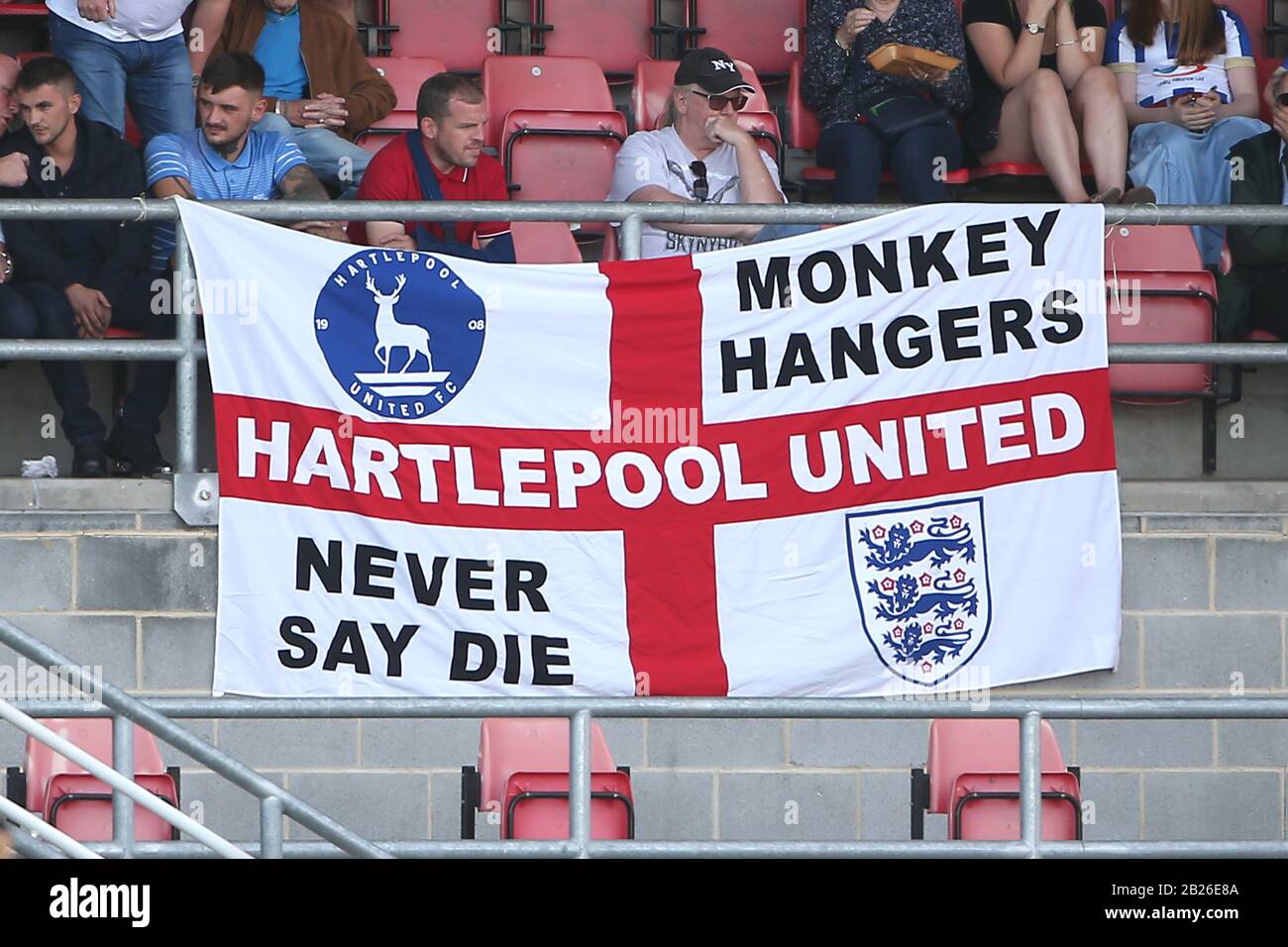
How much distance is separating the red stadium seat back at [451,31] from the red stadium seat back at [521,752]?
11.8ft

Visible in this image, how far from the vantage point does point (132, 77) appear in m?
7.25

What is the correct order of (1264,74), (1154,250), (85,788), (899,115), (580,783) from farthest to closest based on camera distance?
(1264,74)
(899,115)
(1154,250)
(85,788)
(580,783)

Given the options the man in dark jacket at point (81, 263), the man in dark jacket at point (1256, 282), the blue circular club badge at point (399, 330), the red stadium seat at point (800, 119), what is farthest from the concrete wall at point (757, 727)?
the red stadium seat at point (800, 119)

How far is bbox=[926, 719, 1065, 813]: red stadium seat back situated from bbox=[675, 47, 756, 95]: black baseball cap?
89.9 inches

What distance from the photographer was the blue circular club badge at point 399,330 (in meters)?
6.11

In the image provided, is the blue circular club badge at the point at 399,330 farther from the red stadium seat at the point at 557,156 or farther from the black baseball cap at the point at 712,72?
the red stadium seat at the point at 557,156

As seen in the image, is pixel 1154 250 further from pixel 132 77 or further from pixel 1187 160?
pixel 132 77

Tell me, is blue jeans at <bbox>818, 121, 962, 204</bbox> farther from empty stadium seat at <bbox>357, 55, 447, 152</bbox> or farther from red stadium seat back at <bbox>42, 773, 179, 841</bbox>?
red stadium seat back at <bbox>42, 773, 179, 841</bbox>

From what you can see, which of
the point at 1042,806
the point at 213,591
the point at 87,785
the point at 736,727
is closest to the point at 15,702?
the point at 87,785

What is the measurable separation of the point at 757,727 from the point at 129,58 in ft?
10.4

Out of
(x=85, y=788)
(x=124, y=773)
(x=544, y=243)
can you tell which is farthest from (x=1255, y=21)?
(x=124, y=773)

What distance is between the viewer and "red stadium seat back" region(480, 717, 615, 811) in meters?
5.87

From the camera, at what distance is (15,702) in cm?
510
